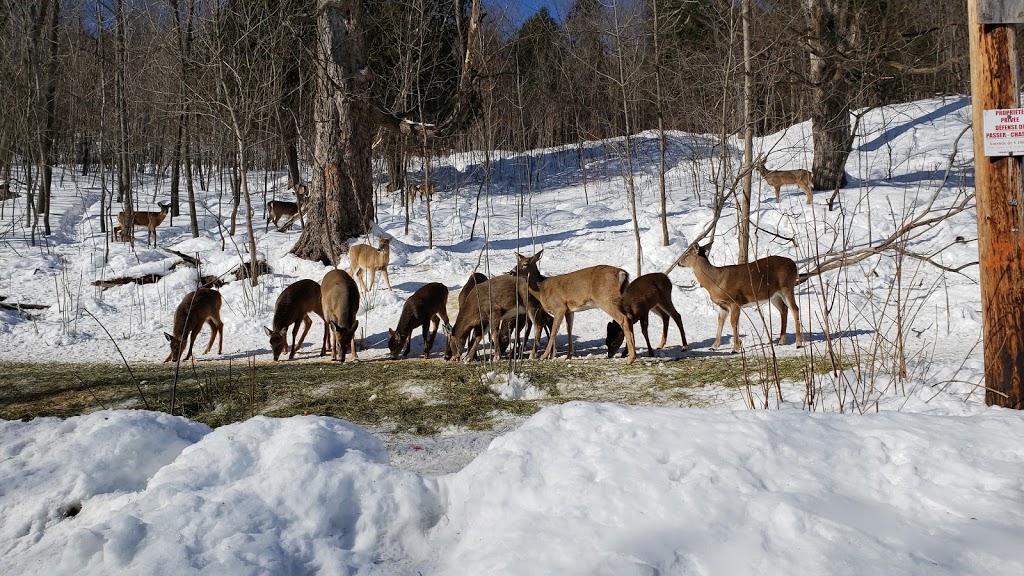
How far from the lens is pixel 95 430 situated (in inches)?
163

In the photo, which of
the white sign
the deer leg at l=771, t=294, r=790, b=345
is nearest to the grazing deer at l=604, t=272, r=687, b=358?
the deer leg at l=771, t=294, r=790, b=345

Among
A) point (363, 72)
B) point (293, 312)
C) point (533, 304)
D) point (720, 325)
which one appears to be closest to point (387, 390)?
point (533, 304)

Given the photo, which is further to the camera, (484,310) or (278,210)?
(278,210)

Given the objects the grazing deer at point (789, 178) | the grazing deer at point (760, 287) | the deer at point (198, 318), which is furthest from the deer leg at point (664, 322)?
the grazing deer at point (789, 178)

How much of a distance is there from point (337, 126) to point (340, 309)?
7120 millimetres

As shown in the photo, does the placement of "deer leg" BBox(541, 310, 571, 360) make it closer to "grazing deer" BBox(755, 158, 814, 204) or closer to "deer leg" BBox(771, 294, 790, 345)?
"deer leg" BBox(771, 294, 790, 345)

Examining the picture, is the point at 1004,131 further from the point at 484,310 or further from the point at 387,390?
the point at 484,310

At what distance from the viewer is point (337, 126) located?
56.7 ft

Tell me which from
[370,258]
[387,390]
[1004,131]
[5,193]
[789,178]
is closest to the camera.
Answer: [1004,131]

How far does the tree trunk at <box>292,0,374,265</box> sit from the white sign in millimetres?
13741

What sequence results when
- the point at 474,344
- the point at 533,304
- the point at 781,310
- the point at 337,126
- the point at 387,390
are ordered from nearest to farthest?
the point at 387,390
the point at 474,344
the point at 781,310
the point at 533,304
the point at 337,126

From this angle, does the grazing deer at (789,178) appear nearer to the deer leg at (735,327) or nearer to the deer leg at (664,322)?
the deer leg at (664,322)

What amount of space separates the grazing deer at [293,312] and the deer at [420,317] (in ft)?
4.41

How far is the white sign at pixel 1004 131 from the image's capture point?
16.3ft
